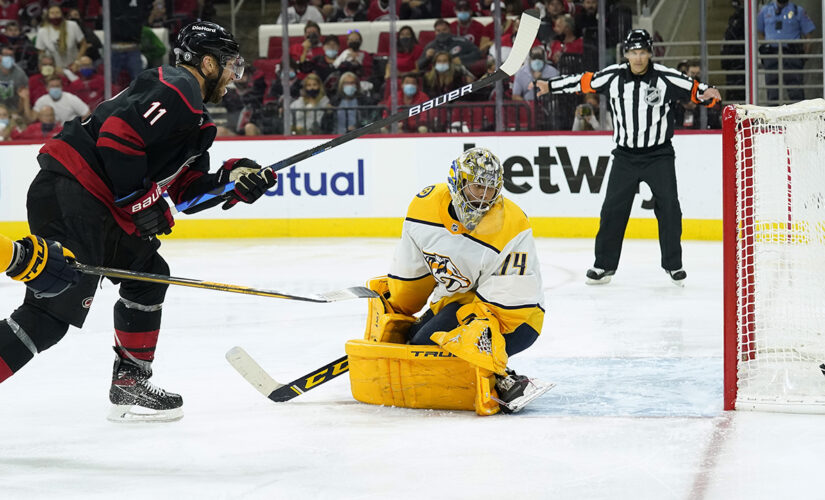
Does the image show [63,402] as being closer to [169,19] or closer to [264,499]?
[264,499]

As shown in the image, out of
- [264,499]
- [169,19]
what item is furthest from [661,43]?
[264,499]

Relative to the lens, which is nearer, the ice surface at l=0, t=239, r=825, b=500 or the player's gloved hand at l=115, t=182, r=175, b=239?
the ice surface at l=0, t=239, r=825, b=500

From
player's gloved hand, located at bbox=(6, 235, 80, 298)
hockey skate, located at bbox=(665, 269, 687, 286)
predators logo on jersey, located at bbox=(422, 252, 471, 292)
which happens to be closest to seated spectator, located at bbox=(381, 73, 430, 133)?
hockey skate, located at bbox=(665, 269, 687, 286)

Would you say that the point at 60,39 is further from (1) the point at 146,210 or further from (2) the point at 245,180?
(1) the point at 146,210

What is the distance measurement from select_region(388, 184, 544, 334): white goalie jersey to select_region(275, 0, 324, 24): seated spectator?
5.62 m

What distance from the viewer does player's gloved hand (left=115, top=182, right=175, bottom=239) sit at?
9.66ft

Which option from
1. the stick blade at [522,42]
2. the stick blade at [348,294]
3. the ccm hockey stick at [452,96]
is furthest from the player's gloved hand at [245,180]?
the stick blade at [522,42]

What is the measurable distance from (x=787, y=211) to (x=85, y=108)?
6.17 m

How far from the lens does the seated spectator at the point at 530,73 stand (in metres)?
8.29

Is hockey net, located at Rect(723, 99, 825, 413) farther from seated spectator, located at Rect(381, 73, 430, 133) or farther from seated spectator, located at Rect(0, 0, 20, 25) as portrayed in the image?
seated spectator, located at Rect(0, 0, 20, 25)

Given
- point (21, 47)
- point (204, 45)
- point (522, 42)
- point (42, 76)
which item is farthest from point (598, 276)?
point (21, 47)

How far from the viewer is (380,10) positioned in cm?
877

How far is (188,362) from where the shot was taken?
4074 mm

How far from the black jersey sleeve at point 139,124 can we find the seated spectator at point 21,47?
6231 millimetres
